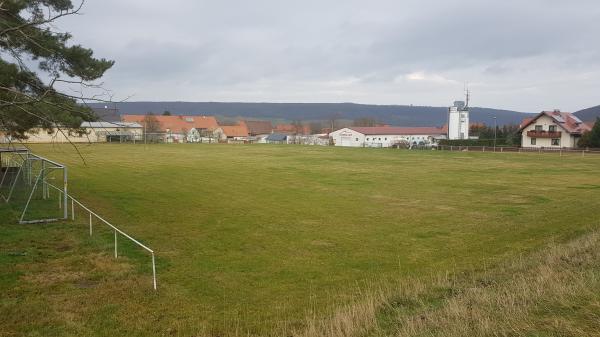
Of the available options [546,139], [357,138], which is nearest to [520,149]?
[546,139]

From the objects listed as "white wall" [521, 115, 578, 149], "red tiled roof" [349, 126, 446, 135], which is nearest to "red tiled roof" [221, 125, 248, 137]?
"red tiled roof" [349, 126, 446, 135]

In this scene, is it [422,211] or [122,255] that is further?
[422,211]

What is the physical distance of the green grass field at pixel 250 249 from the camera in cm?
914

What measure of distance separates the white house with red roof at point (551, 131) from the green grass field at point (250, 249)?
2288 inches

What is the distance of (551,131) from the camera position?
3184 inches

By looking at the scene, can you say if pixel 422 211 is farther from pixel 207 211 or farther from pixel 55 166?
pixel 55 166

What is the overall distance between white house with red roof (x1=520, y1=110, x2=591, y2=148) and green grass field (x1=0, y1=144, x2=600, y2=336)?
191 ft

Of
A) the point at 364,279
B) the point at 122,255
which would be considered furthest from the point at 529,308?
the point at 122,255

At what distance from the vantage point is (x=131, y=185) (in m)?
28.9

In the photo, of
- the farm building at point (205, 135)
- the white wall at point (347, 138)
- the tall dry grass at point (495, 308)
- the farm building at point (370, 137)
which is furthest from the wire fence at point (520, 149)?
the farm building at point (205, 135)

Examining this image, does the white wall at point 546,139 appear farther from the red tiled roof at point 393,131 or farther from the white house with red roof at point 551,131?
the red tiled roof at point 393,131

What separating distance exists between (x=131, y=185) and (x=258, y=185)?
7651mm

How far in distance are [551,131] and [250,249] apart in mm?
80245

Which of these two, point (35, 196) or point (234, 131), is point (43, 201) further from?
point (234, 131)
